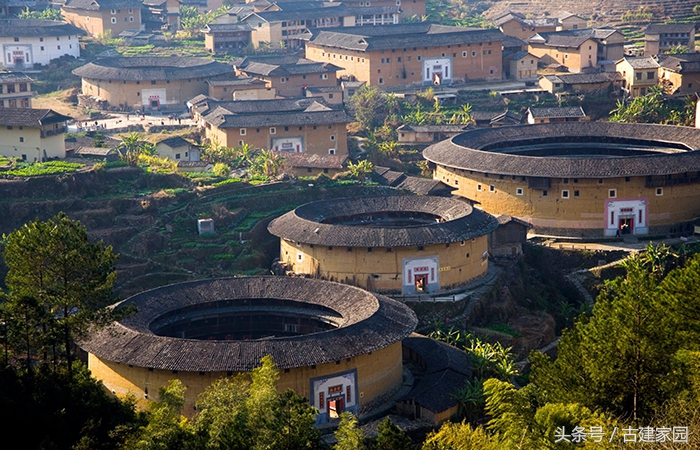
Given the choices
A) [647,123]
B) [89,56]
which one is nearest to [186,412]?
[647,123]

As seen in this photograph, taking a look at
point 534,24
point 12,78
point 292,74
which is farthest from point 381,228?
point 534,24

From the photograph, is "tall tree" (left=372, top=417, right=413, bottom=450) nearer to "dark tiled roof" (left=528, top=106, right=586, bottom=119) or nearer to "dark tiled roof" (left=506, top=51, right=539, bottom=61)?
"dark tiled roof" (left=528, top=106, right=586, bottom=119)

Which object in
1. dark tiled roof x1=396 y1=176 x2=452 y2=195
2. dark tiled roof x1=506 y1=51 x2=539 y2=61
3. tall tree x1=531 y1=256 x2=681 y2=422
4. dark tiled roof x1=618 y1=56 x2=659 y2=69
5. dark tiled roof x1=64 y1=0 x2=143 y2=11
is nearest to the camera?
tall tree x1=531 y1=256 x2=681 y2=422

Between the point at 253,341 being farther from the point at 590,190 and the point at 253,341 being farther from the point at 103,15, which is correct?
the point at 103,15

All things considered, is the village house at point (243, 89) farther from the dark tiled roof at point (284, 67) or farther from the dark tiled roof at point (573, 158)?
the dark tiled roof at point (573, 158)

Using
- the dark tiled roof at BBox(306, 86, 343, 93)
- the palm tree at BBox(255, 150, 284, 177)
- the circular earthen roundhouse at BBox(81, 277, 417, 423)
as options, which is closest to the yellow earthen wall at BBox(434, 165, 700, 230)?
the palm tree at BBox(255, 150, 284, 177)

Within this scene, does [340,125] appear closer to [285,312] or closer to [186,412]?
[285,312]
